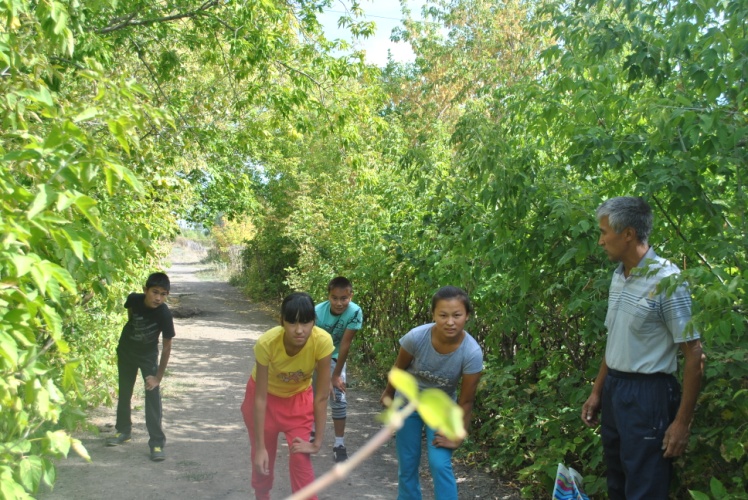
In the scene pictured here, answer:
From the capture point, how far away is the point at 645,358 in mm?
3424

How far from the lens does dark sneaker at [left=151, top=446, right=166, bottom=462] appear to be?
246 inches

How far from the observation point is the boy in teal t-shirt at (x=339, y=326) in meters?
6.24

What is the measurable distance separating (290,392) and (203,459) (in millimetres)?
2328

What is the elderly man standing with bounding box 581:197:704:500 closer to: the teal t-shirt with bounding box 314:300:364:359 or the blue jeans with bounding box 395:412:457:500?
the blue jeans with bounding box 395:412:457:500

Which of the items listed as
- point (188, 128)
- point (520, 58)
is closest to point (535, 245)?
point (188, 128)

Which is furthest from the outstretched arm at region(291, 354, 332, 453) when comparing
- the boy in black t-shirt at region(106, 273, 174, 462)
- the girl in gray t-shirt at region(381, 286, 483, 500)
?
→ the boy in black t-shirt at region(106, 273, 174, 462)

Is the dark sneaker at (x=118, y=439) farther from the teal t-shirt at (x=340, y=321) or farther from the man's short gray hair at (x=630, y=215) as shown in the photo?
the man's short gray hair at (x=630, y=215)

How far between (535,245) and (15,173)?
3.01 metres

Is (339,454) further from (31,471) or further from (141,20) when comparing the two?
(141,20)

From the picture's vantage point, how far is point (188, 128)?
30.2ft

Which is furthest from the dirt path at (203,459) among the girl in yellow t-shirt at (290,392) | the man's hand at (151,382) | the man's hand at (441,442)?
the man's hand at (441,442)

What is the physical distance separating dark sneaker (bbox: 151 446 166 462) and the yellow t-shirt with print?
2.33 m

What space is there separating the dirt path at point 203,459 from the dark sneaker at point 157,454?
0.19ft

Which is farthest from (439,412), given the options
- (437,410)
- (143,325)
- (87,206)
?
(143,325)
